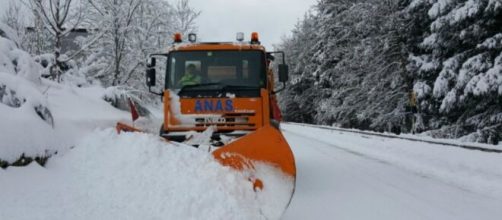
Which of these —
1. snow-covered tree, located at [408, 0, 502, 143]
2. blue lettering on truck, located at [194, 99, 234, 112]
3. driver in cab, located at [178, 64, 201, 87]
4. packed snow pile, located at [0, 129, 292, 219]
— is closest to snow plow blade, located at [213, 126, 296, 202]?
packed snow pile, located at [0, 129, 292, 219]

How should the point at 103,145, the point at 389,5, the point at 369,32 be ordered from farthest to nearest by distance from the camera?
the point at 369,32, the point at 389,5, the point at 103,145

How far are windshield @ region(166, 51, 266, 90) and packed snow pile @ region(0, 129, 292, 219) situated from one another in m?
1.66

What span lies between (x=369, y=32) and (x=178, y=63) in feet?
62.4

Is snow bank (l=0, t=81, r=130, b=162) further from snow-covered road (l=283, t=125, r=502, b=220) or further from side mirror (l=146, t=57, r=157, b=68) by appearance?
snow-covered road (l=283, t=125, r=502, b=220)

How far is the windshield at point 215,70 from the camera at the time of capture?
294 inches

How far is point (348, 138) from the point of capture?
55.7 ft

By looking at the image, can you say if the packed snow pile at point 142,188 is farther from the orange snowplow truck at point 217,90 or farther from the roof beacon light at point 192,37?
the roof beacon light at point 192,37

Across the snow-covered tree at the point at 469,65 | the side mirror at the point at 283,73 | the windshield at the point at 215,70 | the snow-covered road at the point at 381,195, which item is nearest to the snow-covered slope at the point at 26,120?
the windshield at the point at 215,70

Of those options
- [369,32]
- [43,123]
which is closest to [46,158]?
[43,123]

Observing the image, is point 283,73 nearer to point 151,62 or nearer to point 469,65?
→ point 151,62

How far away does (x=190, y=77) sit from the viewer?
7562mm

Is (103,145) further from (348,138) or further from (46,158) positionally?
(348,138)

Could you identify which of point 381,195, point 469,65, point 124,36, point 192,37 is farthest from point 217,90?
point 124,36

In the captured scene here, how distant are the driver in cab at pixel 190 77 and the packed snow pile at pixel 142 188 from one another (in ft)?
5.21
